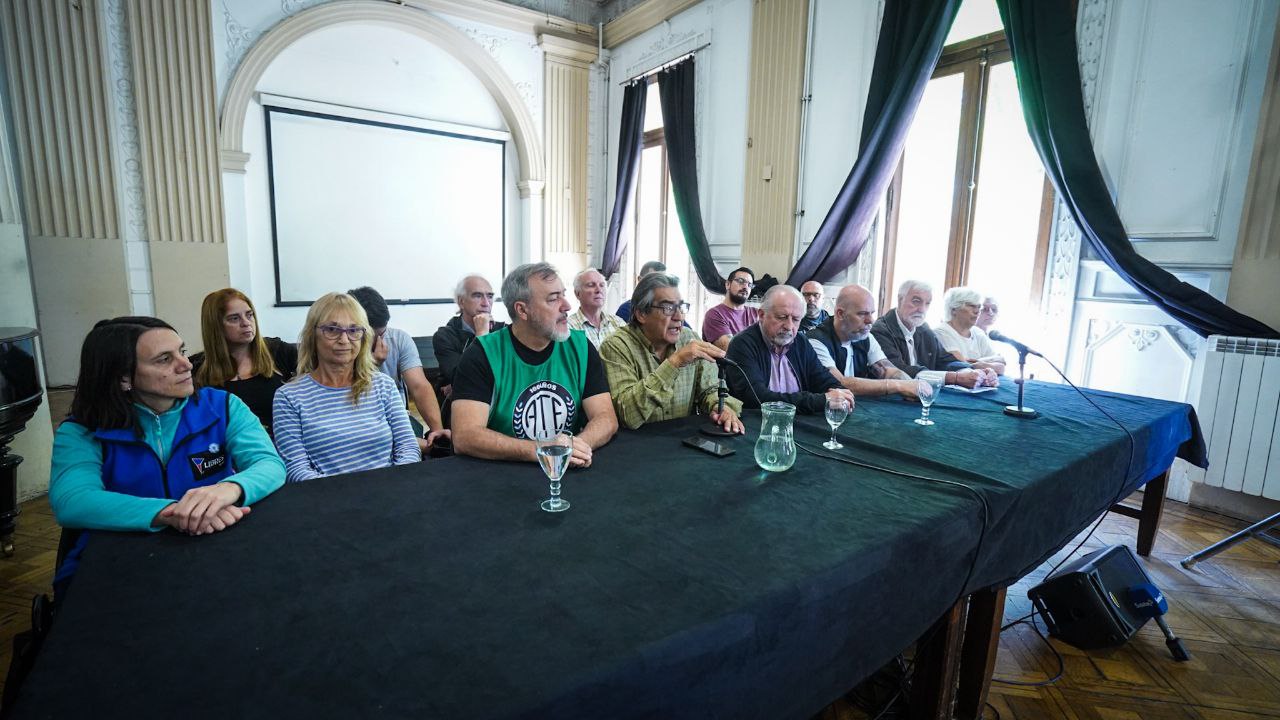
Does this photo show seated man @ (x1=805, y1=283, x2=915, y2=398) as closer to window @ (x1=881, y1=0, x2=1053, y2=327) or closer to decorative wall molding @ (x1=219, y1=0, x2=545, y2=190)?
window @ (x1=881, y1=0, x2=1053, y2=327)

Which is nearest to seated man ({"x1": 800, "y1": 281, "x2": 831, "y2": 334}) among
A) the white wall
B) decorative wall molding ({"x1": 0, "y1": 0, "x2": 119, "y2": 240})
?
the white wall

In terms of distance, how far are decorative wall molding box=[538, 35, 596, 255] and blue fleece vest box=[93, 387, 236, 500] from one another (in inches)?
219

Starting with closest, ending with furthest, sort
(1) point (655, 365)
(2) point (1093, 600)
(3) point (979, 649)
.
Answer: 1. (3) point (979, 649)
2. (2) point (1093, 600)
3. (1) point (655, 365)

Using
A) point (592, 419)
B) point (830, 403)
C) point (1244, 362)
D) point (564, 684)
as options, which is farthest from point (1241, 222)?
point (564, 684)

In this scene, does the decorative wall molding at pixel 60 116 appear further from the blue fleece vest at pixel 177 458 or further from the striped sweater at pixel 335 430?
the blue fleece vest at pixel 177 458

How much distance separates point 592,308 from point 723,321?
1.10 meters

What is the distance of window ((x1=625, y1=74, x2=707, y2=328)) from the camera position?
6125mm

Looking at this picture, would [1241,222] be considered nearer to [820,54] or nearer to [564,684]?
[820,54]

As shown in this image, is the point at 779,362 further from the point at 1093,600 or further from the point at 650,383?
the point at 1093,600

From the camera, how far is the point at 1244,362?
9.29 feet

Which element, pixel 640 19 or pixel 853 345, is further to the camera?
pixel 640 19

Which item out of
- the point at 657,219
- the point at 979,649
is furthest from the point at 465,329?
the point at 657,219

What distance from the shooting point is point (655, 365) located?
221 cm

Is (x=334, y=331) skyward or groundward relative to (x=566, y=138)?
groundward
